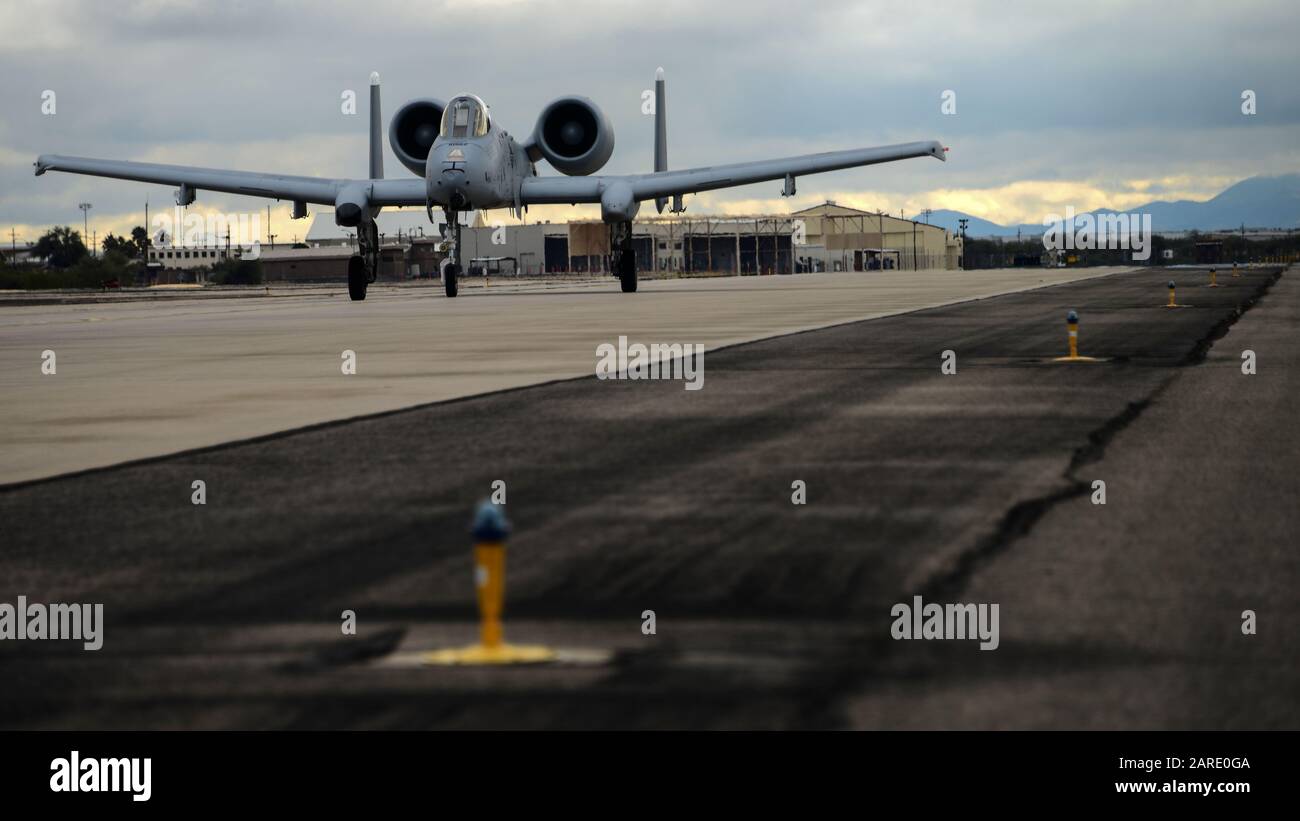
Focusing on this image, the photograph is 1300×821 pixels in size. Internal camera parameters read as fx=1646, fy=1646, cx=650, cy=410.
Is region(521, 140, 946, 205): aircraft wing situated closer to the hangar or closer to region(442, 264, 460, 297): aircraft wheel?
region(442, 264, 460, 297): aircraft wheel

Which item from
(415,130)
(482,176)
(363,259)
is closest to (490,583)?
(482,176)

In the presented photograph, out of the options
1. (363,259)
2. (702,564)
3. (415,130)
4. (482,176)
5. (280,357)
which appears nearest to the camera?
(702,564)

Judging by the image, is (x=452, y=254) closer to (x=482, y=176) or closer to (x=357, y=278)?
(x=357, y=278)

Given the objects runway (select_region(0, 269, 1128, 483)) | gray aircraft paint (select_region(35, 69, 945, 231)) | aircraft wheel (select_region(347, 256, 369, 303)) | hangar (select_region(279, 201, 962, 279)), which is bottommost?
runway (select_region(0, 269, 1128, 483))

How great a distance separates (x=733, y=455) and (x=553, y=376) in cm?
832

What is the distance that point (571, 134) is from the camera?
5369 centimetres

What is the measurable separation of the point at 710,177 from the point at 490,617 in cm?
4797

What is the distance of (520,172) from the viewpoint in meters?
51.5

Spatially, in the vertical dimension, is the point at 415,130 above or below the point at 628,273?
above

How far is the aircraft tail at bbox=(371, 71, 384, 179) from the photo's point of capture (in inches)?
2184

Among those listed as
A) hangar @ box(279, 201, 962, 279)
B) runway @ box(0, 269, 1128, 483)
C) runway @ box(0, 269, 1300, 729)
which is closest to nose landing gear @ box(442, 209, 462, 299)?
runway @ box(0, 269, 1128, 483)

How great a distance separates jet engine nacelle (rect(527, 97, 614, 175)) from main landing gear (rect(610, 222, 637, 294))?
286cm
